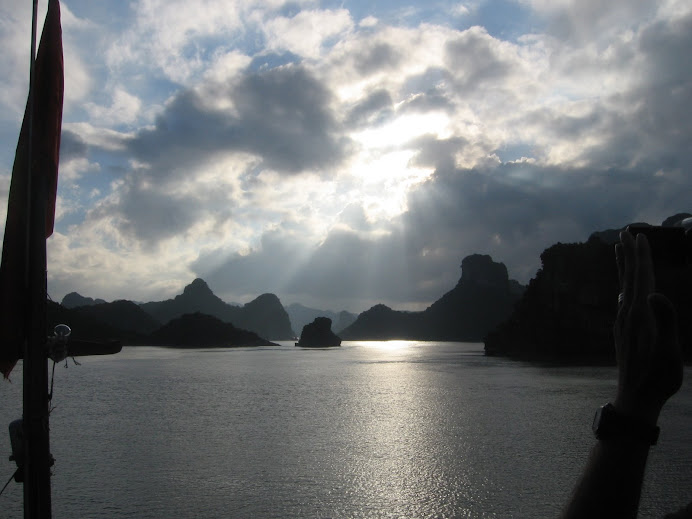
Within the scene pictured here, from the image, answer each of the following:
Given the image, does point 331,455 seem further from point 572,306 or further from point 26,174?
point 572,306

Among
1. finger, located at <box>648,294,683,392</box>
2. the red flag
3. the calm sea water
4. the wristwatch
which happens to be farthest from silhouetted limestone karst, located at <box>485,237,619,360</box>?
finger, located at <box>648,294,683,392</box>

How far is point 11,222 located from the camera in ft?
18.4

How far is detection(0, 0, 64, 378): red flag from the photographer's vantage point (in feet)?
17.5

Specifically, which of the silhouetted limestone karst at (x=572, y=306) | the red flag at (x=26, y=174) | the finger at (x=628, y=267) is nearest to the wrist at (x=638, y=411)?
the finger at (x=628, y=267)

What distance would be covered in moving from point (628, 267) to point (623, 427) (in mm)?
541

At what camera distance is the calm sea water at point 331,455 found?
51.2 feet

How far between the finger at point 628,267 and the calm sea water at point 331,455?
1444 centimetres

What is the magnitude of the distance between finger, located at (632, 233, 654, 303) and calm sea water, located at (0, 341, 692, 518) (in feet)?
47.7

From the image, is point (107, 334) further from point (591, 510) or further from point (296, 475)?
point (591, 510)

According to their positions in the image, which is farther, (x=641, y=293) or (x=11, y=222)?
(x=11, y=222)

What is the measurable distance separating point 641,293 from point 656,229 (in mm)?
511

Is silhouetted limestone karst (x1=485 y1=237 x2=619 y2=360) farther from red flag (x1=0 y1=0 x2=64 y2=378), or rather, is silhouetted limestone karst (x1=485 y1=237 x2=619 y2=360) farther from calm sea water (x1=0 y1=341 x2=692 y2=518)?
red flag (x1=0 y1=0 x2=64 y2=378)

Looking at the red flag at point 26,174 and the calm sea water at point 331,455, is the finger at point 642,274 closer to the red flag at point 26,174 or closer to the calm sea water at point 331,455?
the red flag at point 26,174

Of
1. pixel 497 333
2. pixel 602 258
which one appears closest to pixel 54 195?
pixel 602 258
